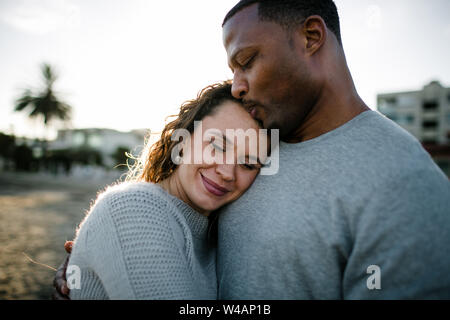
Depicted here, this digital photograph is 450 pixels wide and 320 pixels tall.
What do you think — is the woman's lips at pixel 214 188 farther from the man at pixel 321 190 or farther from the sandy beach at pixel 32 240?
the sandy beach at pixel 32 240

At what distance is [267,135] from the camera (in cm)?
200

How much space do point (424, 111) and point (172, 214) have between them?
185 ft

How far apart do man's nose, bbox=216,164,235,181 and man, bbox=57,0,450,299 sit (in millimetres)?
203

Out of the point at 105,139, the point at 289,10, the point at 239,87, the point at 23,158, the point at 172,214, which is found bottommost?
the point at 172,214

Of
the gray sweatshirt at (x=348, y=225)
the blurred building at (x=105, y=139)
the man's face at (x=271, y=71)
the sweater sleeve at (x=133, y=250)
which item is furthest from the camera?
the blurred building at (x=105, y=139)

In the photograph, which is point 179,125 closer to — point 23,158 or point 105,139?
point 23,158

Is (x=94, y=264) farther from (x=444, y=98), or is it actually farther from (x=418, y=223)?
(x=444, y=98)

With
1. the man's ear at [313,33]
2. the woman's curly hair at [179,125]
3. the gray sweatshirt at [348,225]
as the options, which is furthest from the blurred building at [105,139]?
the gray sweatshirt at [348,225]

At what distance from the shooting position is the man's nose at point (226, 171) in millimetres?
1884

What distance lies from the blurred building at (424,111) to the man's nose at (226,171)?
50825 mm

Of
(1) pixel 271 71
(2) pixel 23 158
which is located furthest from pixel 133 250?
(2) pixel 23 158

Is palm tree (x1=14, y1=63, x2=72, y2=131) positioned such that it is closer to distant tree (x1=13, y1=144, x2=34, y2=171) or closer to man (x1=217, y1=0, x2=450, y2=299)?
distant tree (x1=13, y1=144, x2=34, y2=171)

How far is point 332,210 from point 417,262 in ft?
1.33

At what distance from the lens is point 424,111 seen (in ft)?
148
